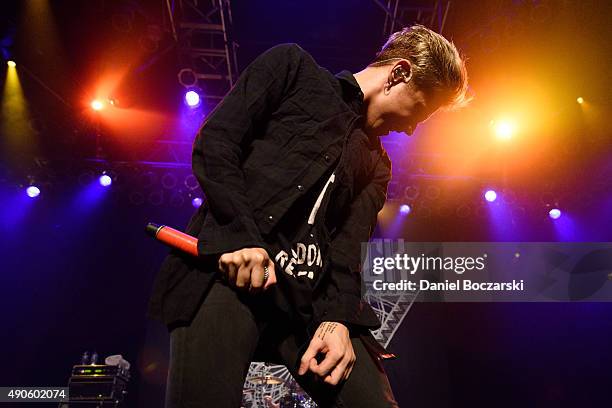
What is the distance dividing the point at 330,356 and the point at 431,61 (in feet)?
3.38

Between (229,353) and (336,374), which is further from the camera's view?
(336,374)

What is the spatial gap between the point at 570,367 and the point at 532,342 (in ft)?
2.59

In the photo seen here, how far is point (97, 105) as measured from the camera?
281 inches

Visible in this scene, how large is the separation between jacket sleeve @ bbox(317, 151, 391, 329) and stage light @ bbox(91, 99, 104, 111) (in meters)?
6.24

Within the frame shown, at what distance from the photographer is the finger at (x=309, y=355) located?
4.30 ft

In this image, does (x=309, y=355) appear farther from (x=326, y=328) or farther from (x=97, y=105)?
(x=97, y=105)

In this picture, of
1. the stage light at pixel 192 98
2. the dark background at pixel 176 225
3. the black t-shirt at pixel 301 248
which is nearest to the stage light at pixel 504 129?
the dark background at pixel 176 225

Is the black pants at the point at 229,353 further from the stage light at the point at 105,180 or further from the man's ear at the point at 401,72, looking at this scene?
the stage light at the point at 105,180

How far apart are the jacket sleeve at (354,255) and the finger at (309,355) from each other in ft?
0.36

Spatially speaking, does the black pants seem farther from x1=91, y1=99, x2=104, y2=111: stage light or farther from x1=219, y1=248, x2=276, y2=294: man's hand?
x1=91, y1=99, x2=104, y2=111: stage light

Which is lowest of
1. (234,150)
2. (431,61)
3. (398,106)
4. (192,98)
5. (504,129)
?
(234,150)

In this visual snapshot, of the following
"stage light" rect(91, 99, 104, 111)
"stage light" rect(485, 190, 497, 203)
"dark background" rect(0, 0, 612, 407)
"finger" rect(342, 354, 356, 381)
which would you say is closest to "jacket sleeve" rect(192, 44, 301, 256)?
"finger" rect(342, 354, 356, 381)

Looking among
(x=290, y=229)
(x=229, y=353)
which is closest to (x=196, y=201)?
(x=290, y=229)

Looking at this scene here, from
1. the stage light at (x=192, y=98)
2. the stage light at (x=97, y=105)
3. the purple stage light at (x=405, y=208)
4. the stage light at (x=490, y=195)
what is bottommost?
the purple stage light at (x=405, y=208)
